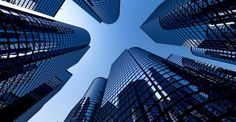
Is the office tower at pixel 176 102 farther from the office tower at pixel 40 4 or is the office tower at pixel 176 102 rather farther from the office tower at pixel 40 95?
the office tower at pixel 40 95

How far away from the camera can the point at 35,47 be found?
52688 millimetres

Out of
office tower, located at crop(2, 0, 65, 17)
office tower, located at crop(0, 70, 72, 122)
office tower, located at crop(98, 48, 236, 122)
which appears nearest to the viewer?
office tower, located at crop(98, 48, 236, 122)

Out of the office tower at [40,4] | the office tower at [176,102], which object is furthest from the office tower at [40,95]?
the office tower at [176,102]

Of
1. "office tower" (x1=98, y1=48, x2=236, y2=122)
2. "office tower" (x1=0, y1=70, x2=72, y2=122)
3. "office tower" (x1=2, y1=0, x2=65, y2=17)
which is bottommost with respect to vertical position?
"office tower" (x1=0, y1=70, x2=72, y2=122)

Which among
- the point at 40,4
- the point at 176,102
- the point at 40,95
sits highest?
the point at 176,102

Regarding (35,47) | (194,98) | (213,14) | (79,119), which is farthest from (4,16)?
(79,119)

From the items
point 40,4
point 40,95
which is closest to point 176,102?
point 40,4

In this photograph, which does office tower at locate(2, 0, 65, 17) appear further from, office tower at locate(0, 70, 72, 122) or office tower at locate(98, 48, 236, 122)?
office tower at locate(98, 48, 236, 122)

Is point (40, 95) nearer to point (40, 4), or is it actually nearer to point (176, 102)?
point (40, 4)

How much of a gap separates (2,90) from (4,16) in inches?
1072

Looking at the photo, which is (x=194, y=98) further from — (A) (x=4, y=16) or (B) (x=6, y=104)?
(B) (x=6, y=104)

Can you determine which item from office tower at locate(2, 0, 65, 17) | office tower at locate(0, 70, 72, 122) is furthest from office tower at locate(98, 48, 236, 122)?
office tower at locate(0, 70, 72, 122)

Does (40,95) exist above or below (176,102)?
below

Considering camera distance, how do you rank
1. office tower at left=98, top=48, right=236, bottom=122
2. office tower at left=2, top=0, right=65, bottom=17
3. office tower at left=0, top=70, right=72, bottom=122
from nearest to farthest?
office tower at left=98, top=48, right=236, bottom=122 < office tower at left=2, top=0, right=65, bottom=17 < office tower at left=0, top=70, right=72, bottom=122
